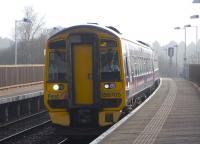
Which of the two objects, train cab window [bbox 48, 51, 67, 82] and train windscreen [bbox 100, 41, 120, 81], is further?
train cab window [bbox 48, 51, 67, 82]

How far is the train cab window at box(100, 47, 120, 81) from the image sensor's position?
1466cm

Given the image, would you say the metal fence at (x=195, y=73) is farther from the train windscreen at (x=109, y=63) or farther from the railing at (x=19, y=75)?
the train windscreen at (x=109, y=63)

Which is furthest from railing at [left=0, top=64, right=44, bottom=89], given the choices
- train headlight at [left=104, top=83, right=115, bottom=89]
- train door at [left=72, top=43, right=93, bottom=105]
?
train headlight at [left=104, top=83, right=115, bottom=89]

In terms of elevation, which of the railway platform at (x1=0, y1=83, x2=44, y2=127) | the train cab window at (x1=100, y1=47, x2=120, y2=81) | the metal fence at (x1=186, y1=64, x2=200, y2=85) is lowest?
the railway platform at (x1=0, y1=83, x2=44, y2=127)

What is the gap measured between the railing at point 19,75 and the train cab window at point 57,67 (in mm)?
10833

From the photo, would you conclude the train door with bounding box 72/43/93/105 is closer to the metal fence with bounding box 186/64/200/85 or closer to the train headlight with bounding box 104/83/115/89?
the train headlight with bounding box 104/83/115/89

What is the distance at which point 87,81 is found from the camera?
47.8ft

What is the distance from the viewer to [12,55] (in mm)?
58062

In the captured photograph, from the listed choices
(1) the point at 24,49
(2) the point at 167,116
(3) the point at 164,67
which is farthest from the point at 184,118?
(3) the point at 164,67

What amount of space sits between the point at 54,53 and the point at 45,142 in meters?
2.68

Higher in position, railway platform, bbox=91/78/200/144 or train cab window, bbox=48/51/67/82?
train cab window, bbox=48/51/67/82

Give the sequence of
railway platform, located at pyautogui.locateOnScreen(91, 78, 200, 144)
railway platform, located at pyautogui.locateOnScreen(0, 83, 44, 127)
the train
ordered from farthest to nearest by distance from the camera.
Answer: railway platform, located at pyautogui.locateOnScreen(0, 83, 44, 127), the train, railway platform, located at pyautogui.locateOnScreen(91, 78, 200, 144)

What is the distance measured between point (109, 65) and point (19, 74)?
15.2 metres

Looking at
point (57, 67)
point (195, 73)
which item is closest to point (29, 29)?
point (195, 73)
